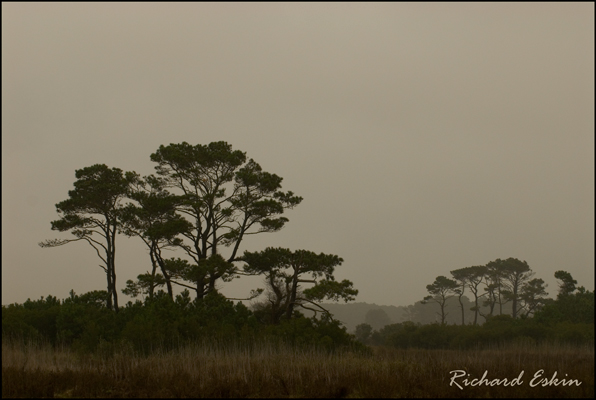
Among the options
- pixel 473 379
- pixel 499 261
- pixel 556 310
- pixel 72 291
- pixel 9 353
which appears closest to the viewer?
pixel 473 379

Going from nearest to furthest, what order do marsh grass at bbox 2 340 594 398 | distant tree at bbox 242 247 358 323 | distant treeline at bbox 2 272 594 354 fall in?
marsh grass at bbox 2 340 594 398, distant treeline at bbox 2 272 594 354, distant tree at bbox 242 247 358 323

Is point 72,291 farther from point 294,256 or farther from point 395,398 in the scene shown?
point 395,398

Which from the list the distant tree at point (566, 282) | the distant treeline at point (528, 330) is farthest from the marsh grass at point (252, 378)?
the distant tree at point (566, 282)

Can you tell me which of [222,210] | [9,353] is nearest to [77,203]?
[222,210]

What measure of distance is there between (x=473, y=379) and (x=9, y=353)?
1220 cm

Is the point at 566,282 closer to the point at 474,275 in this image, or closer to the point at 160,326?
the point at 474,275

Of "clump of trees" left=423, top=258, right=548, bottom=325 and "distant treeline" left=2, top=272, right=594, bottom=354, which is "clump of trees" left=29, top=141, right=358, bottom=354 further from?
"clump of trees" left=423, top=258, right=548, bottom=325

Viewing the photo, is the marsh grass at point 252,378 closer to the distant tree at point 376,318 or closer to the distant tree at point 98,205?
the distant tree at point 98,205

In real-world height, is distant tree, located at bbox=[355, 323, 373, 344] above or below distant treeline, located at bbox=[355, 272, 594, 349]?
below

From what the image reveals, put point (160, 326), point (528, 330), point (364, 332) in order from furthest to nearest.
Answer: point (364, 332) < point (528, 330) < point (160, 326)

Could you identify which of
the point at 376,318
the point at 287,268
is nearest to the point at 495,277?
the point at 287,268

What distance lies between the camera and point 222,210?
25.3m

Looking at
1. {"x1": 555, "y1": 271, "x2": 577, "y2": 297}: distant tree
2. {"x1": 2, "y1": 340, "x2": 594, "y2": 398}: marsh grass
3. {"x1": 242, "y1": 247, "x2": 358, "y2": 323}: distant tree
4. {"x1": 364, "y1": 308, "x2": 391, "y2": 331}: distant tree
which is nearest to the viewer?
{"x1": 2, "y1": 340, "x2": 594, "y2": 398}: marsh grass

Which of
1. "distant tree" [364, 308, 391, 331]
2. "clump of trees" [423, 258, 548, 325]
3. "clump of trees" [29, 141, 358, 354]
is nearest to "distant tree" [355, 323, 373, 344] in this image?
"clump of trees" [423, 258, 548, 325]
